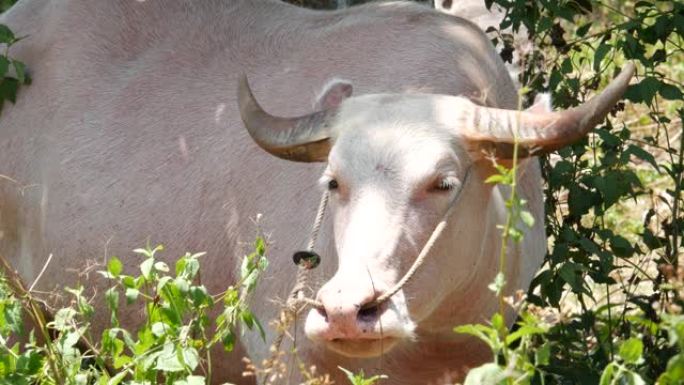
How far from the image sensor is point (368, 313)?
4.30 m

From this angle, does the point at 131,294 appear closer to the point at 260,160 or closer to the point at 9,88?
the point at 260,160

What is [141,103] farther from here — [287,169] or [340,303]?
[340,303]

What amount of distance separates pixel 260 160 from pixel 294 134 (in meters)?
0.84

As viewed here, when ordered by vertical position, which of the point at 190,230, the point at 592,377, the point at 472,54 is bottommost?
the point at 592,377

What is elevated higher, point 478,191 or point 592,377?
point 478,191

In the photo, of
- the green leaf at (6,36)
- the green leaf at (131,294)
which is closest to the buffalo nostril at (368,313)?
the green leaf at (131,294)

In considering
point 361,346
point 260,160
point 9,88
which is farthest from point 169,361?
point 9,88

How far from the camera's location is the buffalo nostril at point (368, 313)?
426 cm

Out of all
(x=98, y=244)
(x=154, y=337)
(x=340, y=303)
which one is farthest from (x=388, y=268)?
(x=98, y=244)

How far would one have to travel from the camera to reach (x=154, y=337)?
439 centimetres

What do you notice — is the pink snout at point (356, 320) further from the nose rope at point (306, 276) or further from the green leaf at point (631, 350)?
the green leaf at point (631, 350)

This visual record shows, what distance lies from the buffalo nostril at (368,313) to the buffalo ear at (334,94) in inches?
43.5

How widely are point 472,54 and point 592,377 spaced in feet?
4.87

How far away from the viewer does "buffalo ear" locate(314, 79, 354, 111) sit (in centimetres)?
520
